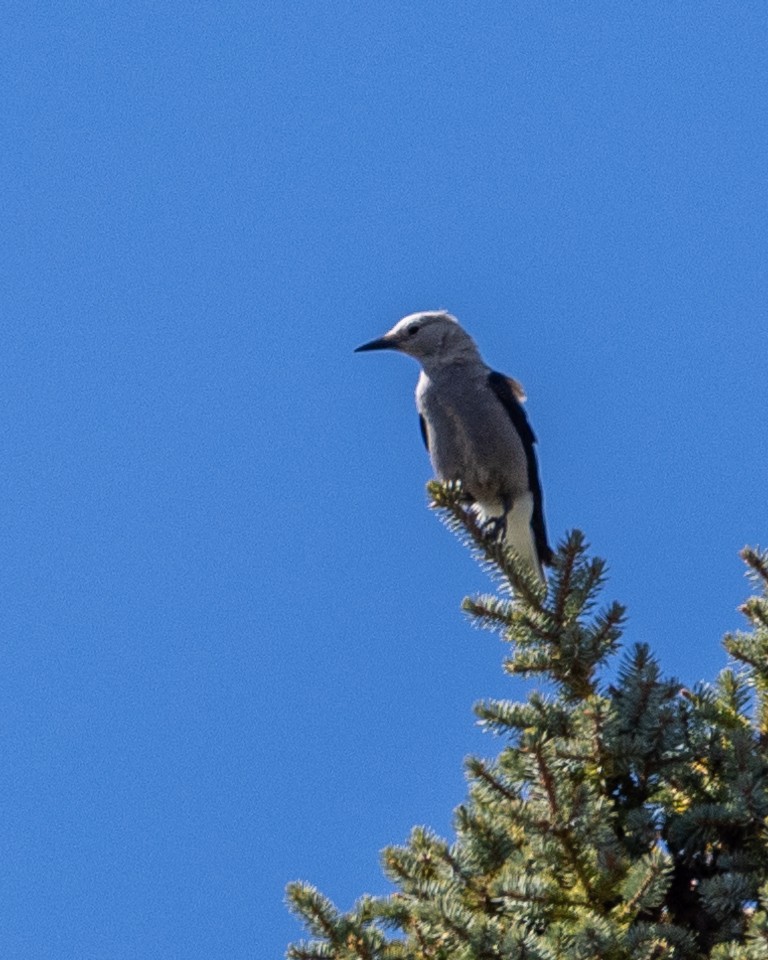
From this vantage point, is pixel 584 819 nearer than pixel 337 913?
Yes

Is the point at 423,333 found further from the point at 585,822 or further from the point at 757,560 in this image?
the point at 585,822

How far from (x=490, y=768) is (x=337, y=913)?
49 cm

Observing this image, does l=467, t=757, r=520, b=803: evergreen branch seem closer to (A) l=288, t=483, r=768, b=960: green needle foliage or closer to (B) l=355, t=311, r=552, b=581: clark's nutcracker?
(A) l=288, t=483, r=768, b=960: green needle foliage

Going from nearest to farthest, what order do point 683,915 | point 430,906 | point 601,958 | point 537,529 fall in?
point 601,958
point 430,906
point 683,915
point 537,529

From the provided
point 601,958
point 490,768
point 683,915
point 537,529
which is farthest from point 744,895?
point 537,529

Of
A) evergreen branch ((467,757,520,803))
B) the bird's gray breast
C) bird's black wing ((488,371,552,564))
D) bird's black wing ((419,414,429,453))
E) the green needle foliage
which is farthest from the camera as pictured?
bird's black wing ((419,414,429,453))

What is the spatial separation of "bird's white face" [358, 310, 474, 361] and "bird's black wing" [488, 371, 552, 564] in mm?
353

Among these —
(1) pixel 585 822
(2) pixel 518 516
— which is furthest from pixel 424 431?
(1) pixel 585 822

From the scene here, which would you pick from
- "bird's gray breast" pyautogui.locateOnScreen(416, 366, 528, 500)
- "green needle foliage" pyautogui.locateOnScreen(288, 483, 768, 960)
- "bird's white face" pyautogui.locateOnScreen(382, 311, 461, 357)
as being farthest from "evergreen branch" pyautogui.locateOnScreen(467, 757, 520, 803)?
"bird's white face" pyautogui.locateOnScreen(382, 311, 461, 357)

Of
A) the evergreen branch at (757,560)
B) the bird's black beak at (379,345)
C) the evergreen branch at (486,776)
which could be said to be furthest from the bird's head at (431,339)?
the evergreen branch at (486,776)

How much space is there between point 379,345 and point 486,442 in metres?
1.29

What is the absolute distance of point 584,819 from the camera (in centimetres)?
282

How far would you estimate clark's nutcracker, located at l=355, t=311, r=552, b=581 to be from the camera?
6.64m

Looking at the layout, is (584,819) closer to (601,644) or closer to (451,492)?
(601,644)
